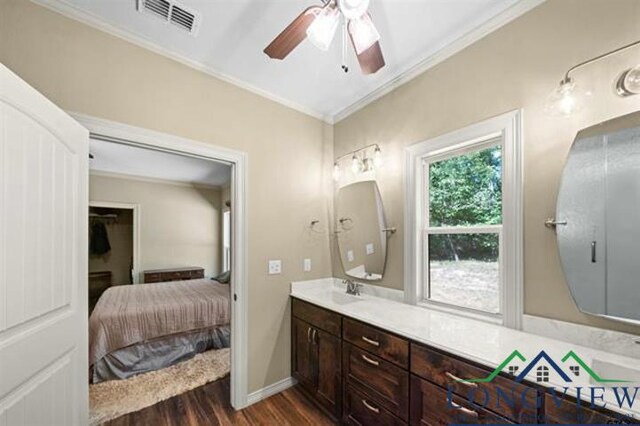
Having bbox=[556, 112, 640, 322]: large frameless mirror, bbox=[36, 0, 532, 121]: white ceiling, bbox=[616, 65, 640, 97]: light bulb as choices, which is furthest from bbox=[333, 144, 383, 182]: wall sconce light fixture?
bbox=[616, 65, 640, 97]: light bulb

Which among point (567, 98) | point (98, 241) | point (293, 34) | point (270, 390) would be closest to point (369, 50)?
point (293, 34)

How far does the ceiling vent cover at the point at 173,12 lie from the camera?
149 cm

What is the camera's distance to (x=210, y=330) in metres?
3.17

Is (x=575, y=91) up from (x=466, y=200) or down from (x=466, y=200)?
up

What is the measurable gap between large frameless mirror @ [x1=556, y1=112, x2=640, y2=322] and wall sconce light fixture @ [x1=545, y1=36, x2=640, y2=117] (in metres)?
0.12

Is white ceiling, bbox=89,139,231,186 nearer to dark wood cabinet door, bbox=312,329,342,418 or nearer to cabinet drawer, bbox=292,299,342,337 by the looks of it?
cabinet drawer, bbox=292,299,342,337

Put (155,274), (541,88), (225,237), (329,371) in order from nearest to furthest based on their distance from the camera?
(541,88) < (329,371) < (155,274) < (225,237)

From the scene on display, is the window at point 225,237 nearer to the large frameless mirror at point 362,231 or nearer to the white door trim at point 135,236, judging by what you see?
the white door trim at point 135,236

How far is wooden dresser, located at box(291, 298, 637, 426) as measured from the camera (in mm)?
1008

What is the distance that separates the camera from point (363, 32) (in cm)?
120

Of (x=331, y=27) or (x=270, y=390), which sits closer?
(x=331, y=27)

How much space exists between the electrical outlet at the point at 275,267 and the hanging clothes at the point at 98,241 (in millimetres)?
4839

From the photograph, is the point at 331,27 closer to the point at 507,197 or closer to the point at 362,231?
the point at 507,197

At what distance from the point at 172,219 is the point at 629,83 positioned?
20.3 ft
